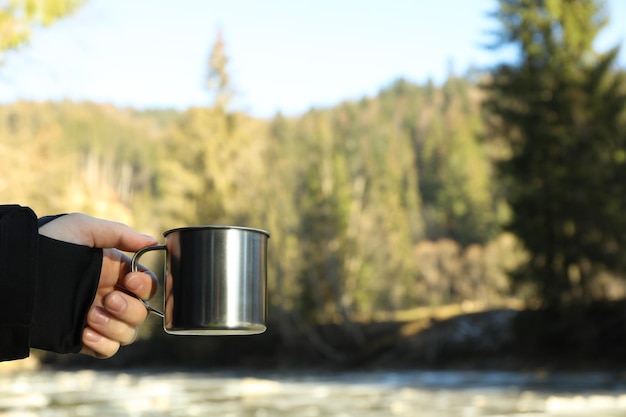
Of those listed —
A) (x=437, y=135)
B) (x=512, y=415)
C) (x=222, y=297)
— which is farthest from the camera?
(x=437, y=135)

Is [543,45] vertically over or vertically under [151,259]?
over

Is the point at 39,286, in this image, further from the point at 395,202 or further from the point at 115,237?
the point at 395,202

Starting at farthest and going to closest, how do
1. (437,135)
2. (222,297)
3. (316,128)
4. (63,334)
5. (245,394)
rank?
(437,135) → (316,128) → (245,394) → (63,334) → (222,297)

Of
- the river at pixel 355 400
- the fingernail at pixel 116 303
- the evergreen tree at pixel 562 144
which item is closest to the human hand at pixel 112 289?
the fingernail at pixel 116 303

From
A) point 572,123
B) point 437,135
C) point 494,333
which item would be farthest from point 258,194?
point 437,135

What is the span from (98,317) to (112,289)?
0.12m

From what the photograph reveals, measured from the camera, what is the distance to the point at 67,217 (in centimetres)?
178

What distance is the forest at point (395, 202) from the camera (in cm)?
2212

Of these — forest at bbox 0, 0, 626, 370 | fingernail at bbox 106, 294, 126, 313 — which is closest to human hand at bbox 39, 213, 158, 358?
fingernail at bbox 106, 294, 126, 313

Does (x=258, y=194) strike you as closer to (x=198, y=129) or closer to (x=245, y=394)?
(x=198, y=129)

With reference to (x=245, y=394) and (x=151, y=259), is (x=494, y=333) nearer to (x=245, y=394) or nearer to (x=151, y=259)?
(x=245, y=394)

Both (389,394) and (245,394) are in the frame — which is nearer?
(389,394)

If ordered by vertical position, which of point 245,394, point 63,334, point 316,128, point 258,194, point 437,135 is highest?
point 437,135

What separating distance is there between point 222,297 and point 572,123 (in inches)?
902
